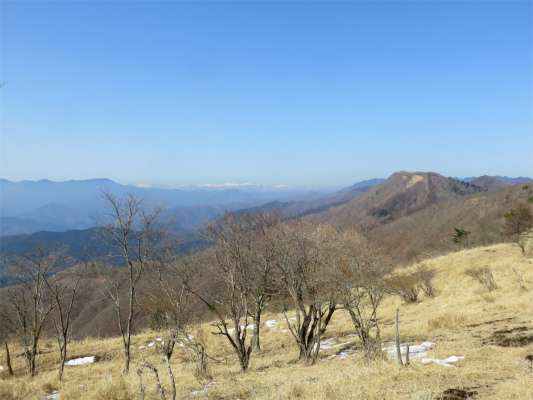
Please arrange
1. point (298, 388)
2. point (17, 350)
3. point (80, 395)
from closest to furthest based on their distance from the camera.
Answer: point (298, 388) < point (80, 395) < point (17, 350)

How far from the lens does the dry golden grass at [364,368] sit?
5.82 metres

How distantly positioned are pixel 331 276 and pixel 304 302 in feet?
4.70

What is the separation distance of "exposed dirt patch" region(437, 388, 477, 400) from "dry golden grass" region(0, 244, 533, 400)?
0.41 feet

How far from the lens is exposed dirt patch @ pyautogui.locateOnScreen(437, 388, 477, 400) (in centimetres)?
511

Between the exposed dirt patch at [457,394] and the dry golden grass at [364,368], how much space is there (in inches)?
5.0

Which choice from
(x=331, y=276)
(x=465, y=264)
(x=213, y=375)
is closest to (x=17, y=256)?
(x=213, y=375)

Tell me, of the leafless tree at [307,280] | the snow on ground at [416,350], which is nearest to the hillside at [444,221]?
the snow on ground at [416,350]

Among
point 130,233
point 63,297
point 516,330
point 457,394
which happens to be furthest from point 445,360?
point 63,297

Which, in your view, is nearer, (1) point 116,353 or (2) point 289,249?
(2) point 289,249

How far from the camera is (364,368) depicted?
22.7 ft

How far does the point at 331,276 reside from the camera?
10.6m

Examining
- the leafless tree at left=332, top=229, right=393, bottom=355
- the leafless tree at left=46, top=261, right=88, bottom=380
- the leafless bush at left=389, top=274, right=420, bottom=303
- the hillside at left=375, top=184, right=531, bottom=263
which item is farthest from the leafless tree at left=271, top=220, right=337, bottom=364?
the hillside at left=375, top=184, right=531, bottom=263

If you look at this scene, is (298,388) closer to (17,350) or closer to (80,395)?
(80,395)

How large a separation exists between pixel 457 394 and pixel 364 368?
2.08 metres
